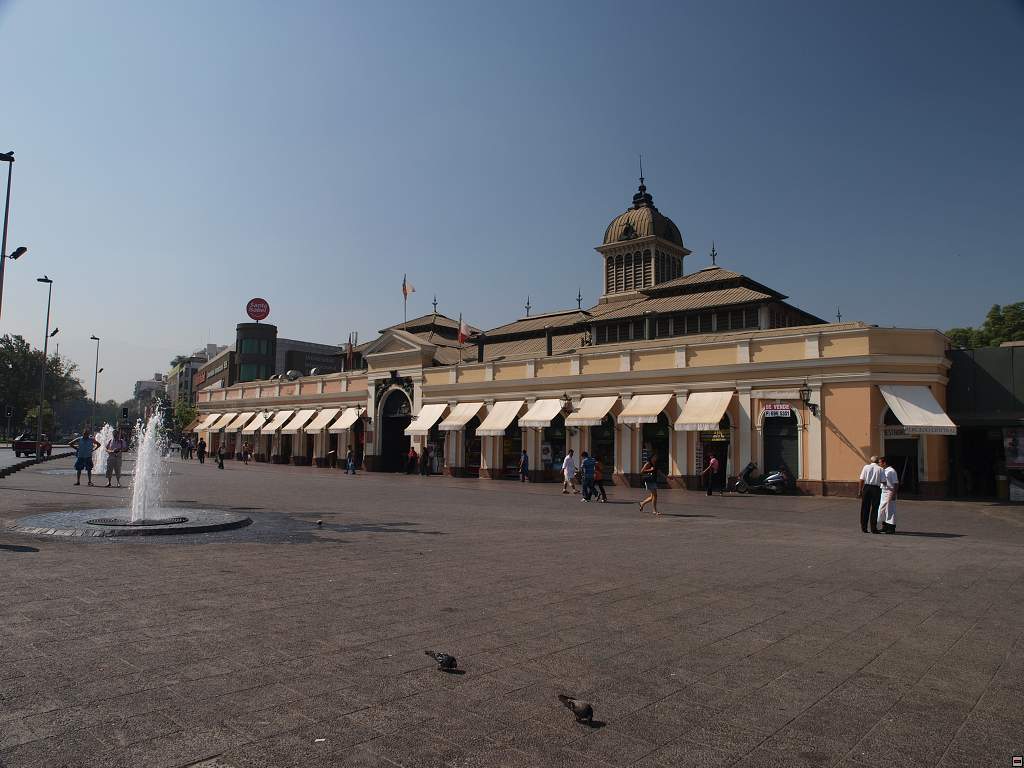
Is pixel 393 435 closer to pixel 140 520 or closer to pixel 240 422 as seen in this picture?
pixel 240 422

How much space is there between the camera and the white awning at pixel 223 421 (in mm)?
64438

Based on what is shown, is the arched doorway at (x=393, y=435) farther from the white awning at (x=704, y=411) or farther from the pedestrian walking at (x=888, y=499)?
the pedestrian walking at (x=888, y=499)

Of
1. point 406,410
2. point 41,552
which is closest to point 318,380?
point 406,410

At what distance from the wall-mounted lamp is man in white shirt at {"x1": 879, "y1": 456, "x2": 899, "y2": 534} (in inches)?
557

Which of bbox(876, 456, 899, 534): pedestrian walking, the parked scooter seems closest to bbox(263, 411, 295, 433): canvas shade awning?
the parked scooter

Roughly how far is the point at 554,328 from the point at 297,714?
4109cm

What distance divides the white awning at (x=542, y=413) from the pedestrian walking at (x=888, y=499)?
2166 cm

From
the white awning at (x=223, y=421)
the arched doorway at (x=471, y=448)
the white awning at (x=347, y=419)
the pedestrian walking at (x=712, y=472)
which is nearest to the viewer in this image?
the pedestrian walking at (x=712, y=472)

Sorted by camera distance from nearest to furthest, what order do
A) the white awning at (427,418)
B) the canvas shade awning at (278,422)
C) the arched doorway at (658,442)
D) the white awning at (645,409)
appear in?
the white awning at (645,409) < the arched doorway at (658,442) < the white awning at (427,418) < the canvas shade awning at (278,422)

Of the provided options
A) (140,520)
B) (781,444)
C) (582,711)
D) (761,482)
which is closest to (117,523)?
(140,520)

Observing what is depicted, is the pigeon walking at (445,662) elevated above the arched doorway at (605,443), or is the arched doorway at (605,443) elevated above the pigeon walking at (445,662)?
the arched doorway at (605,443)

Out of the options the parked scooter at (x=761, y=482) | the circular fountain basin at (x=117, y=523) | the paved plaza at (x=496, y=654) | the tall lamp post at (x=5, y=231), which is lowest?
the paved plaza at (x=496, y=654)

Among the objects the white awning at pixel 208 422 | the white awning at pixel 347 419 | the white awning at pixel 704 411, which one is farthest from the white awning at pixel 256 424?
the white awning at pixel 704 411

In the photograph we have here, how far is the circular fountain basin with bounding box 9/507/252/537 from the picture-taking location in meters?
11.6
